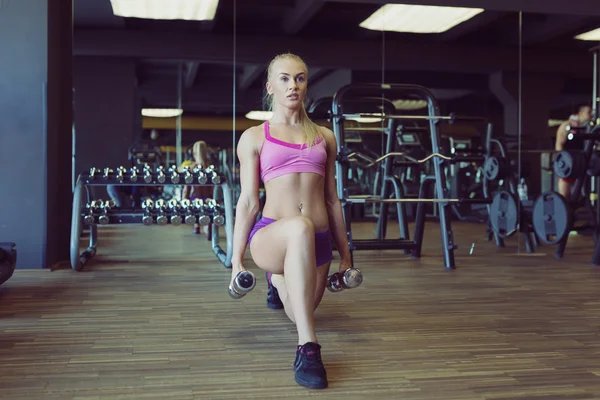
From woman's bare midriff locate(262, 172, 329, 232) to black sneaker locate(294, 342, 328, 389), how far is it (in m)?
0.44

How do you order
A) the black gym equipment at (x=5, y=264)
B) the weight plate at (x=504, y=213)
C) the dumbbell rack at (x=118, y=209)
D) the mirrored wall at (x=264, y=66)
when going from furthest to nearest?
the mirrored wall at (x=264, y=66), the weight plate at (x=504, y=213), the dumbbell rack at (x=118, y=209), the black gym equipment at (x=5, y=264)

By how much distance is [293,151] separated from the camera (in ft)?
7.27

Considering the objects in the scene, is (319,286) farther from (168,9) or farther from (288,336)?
(168,9)

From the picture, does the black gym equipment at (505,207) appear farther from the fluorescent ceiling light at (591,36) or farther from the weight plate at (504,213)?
the fluorescent ceiling light at (591,36)

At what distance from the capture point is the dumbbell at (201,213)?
15.0 ft

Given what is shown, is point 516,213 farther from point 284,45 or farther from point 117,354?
point 117,354

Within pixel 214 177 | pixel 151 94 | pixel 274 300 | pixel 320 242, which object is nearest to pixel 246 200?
pixel 320 242

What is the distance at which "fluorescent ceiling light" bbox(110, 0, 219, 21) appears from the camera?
5984 millimetres

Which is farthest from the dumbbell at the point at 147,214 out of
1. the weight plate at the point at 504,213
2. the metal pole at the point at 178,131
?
the weight plate at the point at 504,213

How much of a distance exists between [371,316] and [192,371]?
1.13m

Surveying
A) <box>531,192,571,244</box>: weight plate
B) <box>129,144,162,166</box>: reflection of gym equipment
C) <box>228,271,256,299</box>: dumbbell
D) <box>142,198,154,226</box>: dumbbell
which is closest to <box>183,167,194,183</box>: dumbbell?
<box>142,198,154,226</box>: dumbbell

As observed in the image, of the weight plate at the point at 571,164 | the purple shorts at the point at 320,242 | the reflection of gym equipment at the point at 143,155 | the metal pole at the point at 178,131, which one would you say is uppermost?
the metal pole at the point at 178,131

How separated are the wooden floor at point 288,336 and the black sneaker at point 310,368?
35 millimetres

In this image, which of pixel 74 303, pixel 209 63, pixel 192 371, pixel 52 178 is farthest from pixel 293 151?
pixel 209 63
